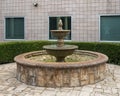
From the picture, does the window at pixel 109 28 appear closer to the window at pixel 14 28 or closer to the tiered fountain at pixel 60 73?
the tiered fountain at pixel 60 73

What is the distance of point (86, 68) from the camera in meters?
7.38

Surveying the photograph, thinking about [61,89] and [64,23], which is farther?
[64,23]

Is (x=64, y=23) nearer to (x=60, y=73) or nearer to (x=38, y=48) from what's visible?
(x=38, y=48)

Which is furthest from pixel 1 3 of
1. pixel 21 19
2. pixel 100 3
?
pixel 100 3

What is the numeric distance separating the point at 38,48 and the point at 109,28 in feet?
12.3

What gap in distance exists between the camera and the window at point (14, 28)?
13023 millimetres

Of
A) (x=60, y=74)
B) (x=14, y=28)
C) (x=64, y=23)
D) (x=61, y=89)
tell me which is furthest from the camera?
(x=14, y=28)

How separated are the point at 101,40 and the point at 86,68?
15.6 feet

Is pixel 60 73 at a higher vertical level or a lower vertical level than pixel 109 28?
lower

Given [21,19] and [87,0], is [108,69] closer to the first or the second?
[87,0]

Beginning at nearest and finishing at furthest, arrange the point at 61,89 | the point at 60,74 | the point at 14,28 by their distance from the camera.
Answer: the point at 61,89 → the point at 60,74 → the point at 14,28

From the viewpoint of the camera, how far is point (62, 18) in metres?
12.3

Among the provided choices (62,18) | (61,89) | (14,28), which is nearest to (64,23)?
(62,18)

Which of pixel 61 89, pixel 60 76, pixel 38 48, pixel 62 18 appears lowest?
pixel 61 89
